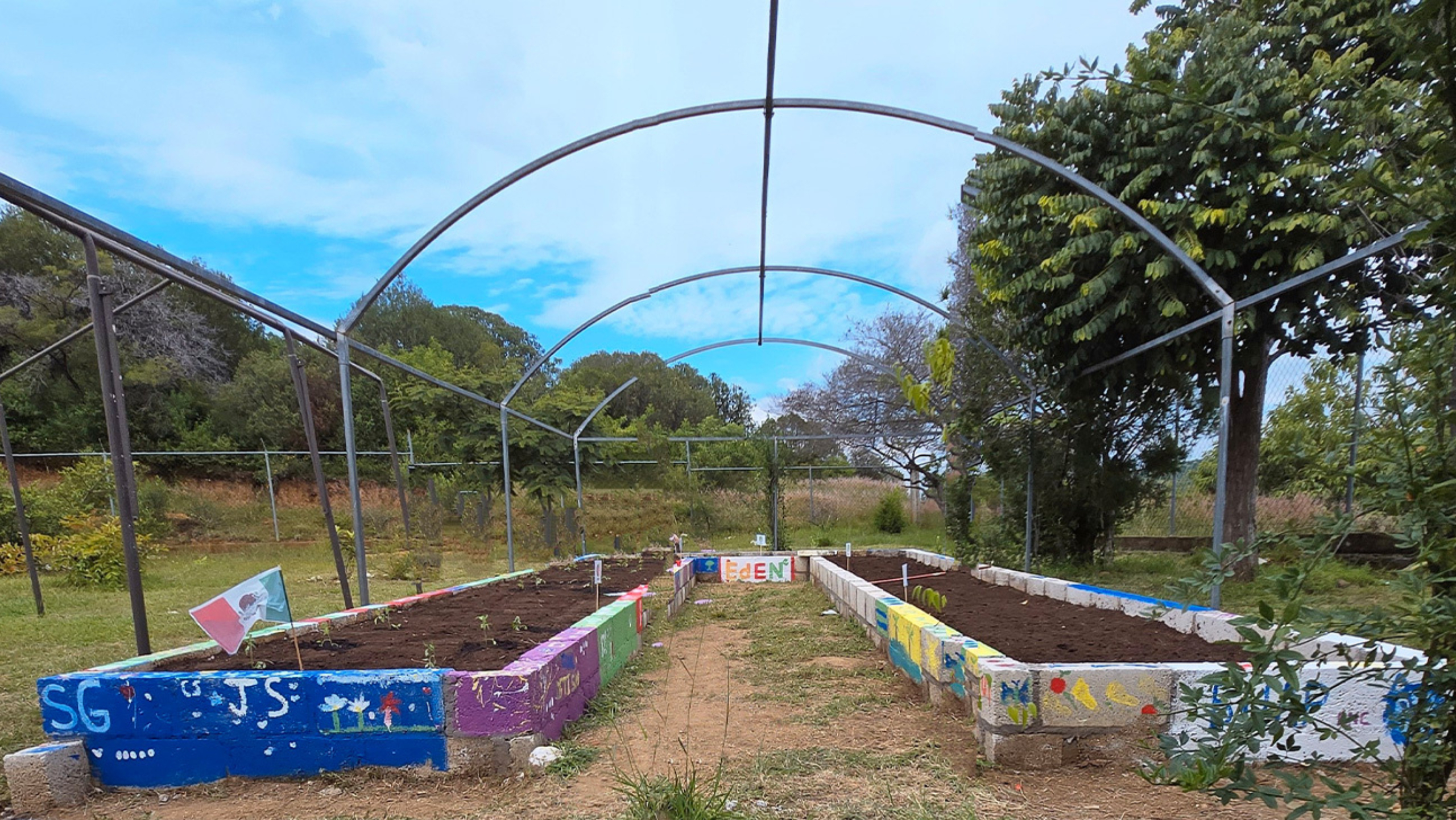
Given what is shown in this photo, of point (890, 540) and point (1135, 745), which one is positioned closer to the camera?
point (1135, 745)

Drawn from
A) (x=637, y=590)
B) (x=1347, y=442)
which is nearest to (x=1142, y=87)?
(x=1347, y=442)

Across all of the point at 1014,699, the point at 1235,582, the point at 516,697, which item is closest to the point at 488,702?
the point at 516,697

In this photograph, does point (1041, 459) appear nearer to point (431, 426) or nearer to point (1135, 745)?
point (1135, 745)

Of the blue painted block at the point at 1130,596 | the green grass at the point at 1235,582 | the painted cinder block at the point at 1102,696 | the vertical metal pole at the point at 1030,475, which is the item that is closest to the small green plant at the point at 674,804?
the painted cinder block at the point at 1102,696

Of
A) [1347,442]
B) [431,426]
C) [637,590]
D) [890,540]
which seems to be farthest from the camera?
[431,426]

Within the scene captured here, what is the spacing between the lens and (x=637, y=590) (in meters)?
6.11

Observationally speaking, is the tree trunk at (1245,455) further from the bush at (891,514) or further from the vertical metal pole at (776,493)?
the bush at (891,514)

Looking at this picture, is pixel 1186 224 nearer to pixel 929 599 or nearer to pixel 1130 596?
pixel 1130 596

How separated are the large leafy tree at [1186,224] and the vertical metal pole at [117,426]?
22.2 ft

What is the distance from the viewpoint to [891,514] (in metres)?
14.7

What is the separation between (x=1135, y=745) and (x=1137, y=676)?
287 millimetres

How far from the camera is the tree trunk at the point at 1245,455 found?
281 inches

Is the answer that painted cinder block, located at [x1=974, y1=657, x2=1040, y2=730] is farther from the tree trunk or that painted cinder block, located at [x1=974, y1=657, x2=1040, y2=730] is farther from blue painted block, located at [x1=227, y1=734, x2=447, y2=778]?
the tree trunk

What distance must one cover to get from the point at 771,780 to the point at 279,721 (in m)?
2.11
